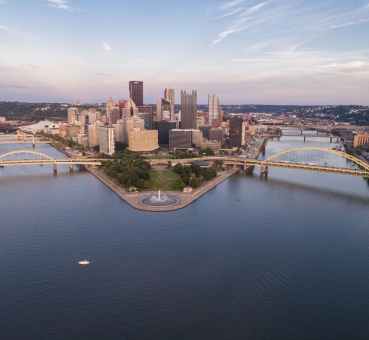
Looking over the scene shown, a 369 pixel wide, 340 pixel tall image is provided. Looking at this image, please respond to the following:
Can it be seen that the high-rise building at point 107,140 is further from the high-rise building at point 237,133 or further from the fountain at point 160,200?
the fountain at point 160,200

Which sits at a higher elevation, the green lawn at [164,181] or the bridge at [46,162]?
the bridge at [46,162]

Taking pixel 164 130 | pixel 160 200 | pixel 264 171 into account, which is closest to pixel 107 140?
pixel 164 130

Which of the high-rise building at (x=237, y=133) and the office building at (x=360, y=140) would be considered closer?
the office building at (x=360, y=140)

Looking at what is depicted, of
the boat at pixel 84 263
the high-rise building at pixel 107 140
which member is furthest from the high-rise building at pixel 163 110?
the boat at pixel 84 263

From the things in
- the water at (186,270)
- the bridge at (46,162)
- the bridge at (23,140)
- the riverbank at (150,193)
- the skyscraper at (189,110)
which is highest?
the skyscraper at (189,110)

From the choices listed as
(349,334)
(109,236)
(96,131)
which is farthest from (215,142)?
(349,334)

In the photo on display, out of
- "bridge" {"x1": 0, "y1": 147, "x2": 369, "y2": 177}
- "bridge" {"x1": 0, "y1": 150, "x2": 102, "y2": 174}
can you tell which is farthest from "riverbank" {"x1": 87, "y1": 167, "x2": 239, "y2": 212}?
"bridge" {"x1": 0, "y1": 147, "x2": 369, "y2": 177}

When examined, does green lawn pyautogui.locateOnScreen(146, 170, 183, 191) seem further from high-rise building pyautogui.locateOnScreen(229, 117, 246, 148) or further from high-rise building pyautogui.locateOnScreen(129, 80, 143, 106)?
high-rise building pyautogui.locateOnScreen(129, 80, 143, 106)
